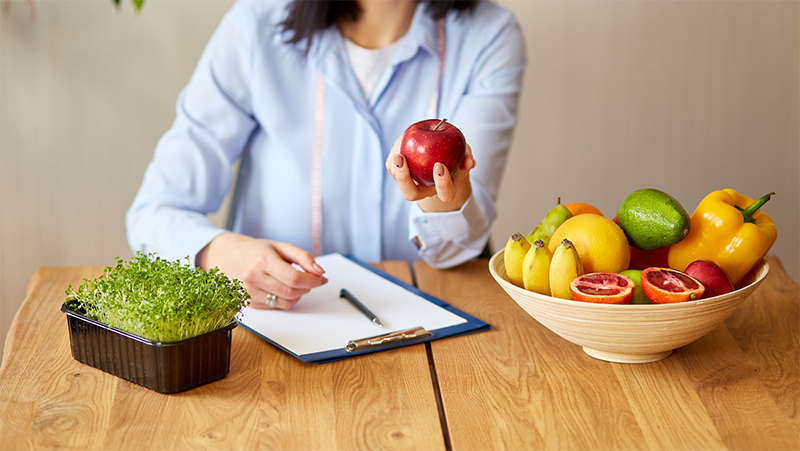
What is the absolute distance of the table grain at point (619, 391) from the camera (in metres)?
0.67

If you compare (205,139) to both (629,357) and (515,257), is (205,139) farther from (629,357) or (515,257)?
(629,357)

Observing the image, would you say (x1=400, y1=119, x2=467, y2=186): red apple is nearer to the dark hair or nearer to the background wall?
the dark hair

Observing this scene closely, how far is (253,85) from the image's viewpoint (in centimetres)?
138

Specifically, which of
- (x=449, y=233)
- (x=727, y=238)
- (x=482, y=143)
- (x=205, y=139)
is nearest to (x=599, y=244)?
(x=727, y=238)

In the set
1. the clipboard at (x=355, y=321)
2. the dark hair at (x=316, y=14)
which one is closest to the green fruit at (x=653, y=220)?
the clipboard at (x=355, y=321)

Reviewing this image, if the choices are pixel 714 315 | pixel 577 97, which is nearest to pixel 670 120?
pixel 577 97

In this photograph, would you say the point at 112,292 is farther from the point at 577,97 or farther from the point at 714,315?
the point at 577,97

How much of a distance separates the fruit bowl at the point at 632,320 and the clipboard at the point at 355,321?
6.7 inches

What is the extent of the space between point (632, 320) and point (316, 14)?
3.13 ft

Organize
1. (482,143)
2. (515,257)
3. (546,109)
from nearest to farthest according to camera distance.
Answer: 1. (515,257)
2. (482,143)
3. (546,109)

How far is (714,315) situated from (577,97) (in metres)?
1.67

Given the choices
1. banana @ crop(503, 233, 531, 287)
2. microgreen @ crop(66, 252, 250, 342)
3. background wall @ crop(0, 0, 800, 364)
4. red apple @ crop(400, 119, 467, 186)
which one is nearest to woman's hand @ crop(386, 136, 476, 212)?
red apple @ crop(400, 119, 467, 186)

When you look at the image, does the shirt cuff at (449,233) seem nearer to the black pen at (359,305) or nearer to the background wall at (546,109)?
the black pen at (359,305)

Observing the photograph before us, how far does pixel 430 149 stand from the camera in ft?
2.82
